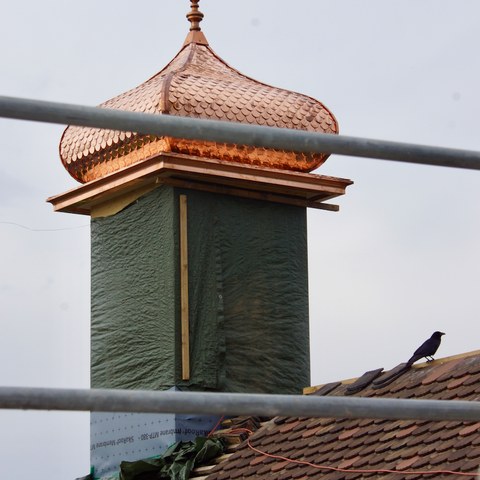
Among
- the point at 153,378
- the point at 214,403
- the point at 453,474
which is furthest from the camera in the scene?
the point at 153,378

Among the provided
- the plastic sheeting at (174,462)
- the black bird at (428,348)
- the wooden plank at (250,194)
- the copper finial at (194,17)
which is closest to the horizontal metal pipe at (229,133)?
the black bird at (428,348)

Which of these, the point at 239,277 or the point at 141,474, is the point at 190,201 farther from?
the point at 141,474

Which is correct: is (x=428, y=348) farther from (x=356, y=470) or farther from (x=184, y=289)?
(x=184, y=289)

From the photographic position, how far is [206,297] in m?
14.3

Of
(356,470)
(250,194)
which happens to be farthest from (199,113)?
(356,470)

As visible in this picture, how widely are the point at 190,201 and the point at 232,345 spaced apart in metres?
1.53

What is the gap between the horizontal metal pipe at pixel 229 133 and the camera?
12.3 ft

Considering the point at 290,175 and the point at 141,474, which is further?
the point at 290,175

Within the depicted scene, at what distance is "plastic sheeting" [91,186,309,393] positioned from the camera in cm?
1418

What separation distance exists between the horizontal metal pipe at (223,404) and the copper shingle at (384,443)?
511 centimetres

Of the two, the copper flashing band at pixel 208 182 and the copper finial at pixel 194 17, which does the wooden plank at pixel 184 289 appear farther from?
the copper finial at pixel 194 17

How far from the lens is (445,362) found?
1146 cm

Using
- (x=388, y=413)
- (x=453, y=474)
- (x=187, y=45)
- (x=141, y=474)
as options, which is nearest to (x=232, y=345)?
(x=141, y=474)

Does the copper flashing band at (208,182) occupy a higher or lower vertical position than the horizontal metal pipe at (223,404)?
higher
